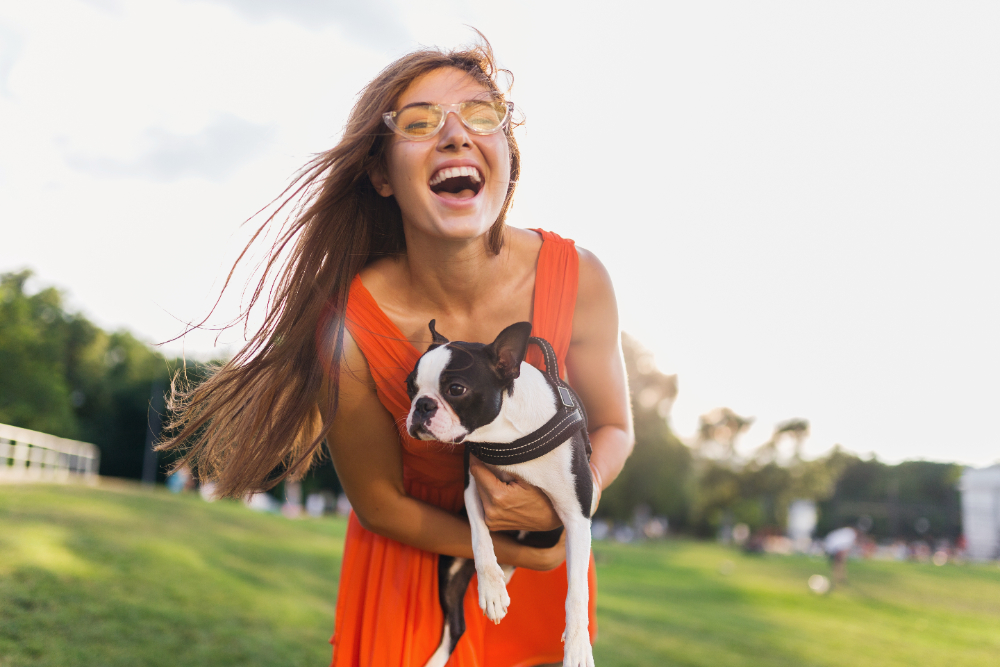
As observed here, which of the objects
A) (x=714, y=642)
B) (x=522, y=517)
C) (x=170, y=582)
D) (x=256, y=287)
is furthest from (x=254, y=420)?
(x=714, y=642)

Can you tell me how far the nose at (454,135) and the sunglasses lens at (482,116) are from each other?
0.03m

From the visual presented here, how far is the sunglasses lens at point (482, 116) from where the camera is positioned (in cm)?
236

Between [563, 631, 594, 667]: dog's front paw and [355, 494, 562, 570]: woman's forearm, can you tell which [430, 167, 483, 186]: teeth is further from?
[563, 631, 594, 667]: dog's front paw

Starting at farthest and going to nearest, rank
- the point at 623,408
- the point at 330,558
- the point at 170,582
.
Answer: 1. the point at 330,558
2. the point at 170,582
3. the point at 623,408

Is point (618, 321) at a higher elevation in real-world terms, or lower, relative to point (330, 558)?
higher

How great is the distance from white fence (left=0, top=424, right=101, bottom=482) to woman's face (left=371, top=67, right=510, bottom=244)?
76.1ft

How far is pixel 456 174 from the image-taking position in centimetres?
230

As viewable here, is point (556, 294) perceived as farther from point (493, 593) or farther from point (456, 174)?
point (493, 593)

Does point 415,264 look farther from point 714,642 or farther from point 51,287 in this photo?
point 51,287

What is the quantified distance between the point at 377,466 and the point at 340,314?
2.04 feet

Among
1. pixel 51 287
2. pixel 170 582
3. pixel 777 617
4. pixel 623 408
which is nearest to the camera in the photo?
pixel 623 408

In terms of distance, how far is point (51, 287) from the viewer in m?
60.7

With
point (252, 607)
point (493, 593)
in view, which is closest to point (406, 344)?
point (493, 593)

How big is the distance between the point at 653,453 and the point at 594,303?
4917 centimetres
